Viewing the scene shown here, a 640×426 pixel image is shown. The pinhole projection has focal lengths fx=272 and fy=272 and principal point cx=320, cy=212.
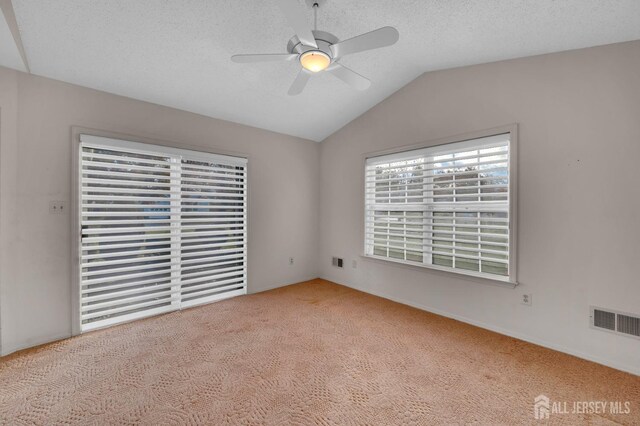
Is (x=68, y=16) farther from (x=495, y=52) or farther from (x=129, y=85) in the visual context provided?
(x=495, y=52)

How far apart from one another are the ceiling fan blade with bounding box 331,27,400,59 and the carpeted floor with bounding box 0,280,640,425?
2.36 meters

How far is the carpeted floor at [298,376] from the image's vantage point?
1698 mm

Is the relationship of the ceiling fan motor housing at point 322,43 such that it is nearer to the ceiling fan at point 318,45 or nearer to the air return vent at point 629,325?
the ceiling fan at point 318,45

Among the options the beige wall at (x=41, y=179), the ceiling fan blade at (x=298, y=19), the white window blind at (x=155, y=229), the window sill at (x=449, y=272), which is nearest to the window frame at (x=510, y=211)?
the window sill at (x=449, y=272)

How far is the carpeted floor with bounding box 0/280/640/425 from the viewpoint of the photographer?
1698 mm

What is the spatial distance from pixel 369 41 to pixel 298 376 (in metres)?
2.43

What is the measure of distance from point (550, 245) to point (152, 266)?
4102 mm

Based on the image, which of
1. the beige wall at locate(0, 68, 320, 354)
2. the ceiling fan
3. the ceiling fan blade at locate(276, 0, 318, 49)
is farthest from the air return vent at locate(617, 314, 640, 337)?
the beige wall at locate(0, 68, 320, 354)

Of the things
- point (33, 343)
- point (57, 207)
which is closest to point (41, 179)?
point (57, 207)

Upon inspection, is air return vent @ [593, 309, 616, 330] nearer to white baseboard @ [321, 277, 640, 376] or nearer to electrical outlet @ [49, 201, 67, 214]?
white baseboard @ [321, 277, 640, 376]

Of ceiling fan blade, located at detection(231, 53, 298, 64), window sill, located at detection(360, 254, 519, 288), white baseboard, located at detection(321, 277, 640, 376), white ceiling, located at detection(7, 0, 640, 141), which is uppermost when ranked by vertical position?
white ceiling, located at detection(7, 0, 640, 141)

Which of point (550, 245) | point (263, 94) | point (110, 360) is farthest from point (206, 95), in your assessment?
point (550, 245)

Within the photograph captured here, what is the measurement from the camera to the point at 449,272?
316 cm

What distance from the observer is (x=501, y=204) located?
A: 9.21 feet
